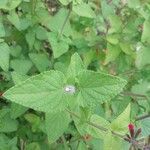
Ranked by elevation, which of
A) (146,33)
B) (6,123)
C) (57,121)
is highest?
(146,33)

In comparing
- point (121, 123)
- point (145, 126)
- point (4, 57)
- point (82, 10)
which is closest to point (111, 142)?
point (121, 123)

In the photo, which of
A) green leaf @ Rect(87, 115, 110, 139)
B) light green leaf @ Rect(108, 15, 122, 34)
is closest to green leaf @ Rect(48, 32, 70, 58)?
light green leaf @ Rect(108, 15, 122, 34)

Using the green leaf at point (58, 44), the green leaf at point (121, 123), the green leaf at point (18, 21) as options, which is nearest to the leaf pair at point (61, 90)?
the green leaf at point (121, 123)

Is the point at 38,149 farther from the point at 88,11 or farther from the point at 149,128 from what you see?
the point at 88,11

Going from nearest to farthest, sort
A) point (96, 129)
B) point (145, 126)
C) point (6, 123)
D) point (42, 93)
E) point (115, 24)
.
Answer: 1. point (42, 93)
2. point (96, 129)
3. point (145, 126)
4. point (6, 123)
5. point (115, 24)

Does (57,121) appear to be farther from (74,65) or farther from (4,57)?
(4,57)

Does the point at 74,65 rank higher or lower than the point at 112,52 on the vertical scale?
higher

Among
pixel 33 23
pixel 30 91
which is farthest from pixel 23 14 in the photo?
pixel 30 91

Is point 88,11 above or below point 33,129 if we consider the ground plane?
above
